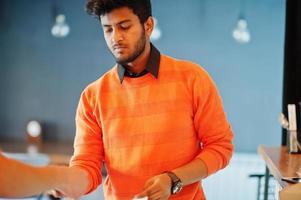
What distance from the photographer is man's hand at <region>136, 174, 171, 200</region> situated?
1016mm

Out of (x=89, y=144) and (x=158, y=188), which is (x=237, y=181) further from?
(x=158, y=188)

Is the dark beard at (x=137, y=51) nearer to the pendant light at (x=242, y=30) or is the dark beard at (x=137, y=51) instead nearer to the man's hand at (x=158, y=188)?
the man's hand at (x=158, y=188)

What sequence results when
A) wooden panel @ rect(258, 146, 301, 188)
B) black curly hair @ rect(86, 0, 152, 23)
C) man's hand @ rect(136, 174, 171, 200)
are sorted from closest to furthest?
1. man's hand @ rect(136, 174, 171, 200)
2. black curly hair @ rect(86, 0, 152, 23)
3. wooden panel @ rect(258, 146, 301, 188)

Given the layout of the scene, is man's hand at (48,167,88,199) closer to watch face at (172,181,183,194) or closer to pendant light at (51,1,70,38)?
Answer: watch face at (172,181,183,194)

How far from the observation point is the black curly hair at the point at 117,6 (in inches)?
45.6

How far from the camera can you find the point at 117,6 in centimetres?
116

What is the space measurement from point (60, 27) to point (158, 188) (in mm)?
3110

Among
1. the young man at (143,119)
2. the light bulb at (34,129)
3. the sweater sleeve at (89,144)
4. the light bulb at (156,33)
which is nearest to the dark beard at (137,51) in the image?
the young man at (143,119)

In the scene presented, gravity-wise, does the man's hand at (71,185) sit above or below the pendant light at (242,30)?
below

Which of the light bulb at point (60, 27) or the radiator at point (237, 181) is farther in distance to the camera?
the light bulb at point (60, 27)

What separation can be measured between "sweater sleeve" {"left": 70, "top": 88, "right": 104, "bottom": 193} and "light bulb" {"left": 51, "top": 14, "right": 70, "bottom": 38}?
2748mm

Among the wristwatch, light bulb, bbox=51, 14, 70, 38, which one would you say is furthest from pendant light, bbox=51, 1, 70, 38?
the wristwatch

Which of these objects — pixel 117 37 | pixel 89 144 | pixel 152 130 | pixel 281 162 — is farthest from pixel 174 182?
pixel 281 162

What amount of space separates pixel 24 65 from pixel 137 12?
3120 millimetres
